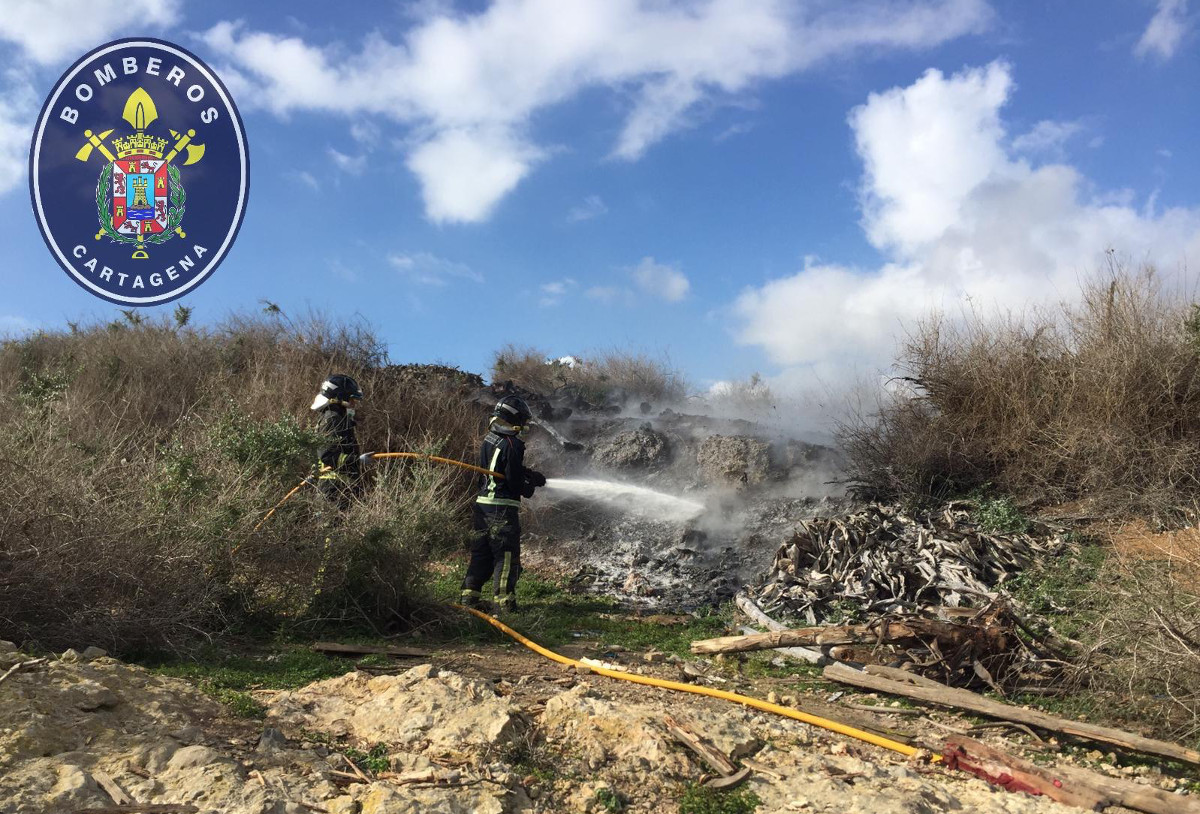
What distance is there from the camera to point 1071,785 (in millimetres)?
4273

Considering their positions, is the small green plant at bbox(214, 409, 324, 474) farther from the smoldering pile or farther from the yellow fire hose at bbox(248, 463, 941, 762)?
the smoldering pile

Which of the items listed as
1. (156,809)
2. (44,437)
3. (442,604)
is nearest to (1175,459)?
(442,604)

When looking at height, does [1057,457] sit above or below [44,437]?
above

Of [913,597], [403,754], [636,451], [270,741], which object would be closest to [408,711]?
[403,754]

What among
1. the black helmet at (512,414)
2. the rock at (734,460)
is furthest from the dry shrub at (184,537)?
the rock at (734,460)

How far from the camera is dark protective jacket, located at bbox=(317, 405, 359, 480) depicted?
8781mm

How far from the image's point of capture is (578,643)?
25.1ft

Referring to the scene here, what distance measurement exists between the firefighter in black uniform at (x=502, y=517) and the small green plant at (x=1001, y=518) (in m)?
6.13

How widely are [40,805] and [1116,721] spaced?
6.28 m

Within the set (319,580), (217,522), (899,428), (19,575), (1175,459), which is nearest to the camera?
(19,575)

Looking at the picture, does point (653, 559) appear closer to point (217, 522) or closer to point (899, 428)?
point (899, 428)

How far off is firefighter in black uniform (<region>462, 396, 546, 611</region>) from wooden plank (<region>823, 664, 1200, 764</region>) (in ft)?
11.5

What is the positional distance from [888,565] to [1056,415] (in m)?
4.76

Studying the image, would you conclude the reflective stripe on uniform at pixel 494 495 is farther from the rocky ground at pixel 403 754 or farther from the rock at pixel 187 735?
the rock at pixel 187 735
